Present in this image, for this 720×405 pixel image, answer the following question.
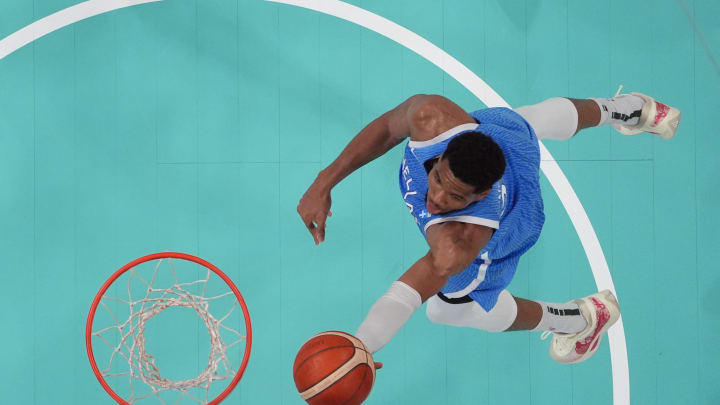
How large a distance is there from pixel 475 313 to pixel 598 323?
92 centimetres

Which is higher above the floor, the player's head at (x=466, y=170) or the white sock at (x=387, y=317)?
the player's head at (x=466, y=170)

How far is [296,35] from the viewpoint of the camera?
4.37m

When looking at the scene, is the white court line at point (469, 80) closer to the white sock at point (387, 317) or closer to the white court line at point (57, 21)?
the white court line at point (57, 21)

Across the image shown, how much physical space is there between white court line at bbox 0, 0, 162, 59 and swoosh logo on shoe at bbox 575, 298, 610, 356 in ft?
11.6

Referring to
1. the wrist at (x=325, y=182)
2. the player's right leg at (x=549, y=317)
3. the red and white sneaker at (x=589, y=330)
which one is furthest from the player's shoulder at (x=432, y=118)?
the red and white sneaker at (x=589, y=330)

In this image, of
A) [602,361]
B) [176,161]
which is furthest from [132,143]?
[602,361]

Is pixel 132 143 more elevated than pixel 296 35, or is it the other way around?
pixel 296 35

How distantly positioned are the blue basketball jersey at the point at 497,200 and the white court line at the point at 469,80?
1352 mm

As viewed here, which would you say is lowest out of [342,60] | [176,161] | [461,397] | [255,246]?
[461,397]

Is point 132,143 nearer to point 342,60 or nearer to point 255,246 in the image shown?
point 255,246

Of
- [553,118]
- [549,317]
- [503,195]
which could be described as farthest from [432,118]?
[549,317]

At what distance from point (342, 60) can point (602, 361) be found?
2.74 meters

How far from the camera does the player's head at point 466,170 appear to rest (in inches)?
92.0

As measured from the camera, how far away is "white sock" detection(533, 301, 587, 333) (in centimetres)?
352
